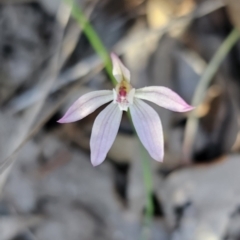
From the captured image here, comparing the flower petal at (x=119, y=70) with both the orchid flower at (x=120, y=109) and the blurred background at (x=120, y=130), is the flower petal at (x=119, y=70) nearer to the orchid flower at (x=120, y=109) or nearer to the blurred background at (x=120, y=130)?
the orchid flower at (x=120, y=109)

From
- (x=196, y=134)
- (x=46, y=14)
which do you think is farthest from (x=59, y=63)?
(x=196, y=134)

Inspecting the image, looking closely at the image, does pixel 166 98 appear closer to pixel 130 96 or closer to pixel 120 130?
pixel 130 96

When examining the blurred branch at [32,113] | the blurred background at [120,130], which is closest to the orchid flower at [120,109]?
the blurred background at [120,130]

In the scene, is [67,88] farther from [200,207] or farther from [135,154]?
[200,207]

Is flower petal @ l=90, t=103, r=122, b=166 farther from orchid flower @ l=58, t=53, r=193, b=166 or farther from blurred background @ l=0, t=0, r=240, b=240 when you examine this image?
blurred background @ l=0, t=0, r=240, b=240

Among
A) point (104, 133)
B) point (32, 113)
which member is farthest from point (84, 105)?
point (32, 113)
